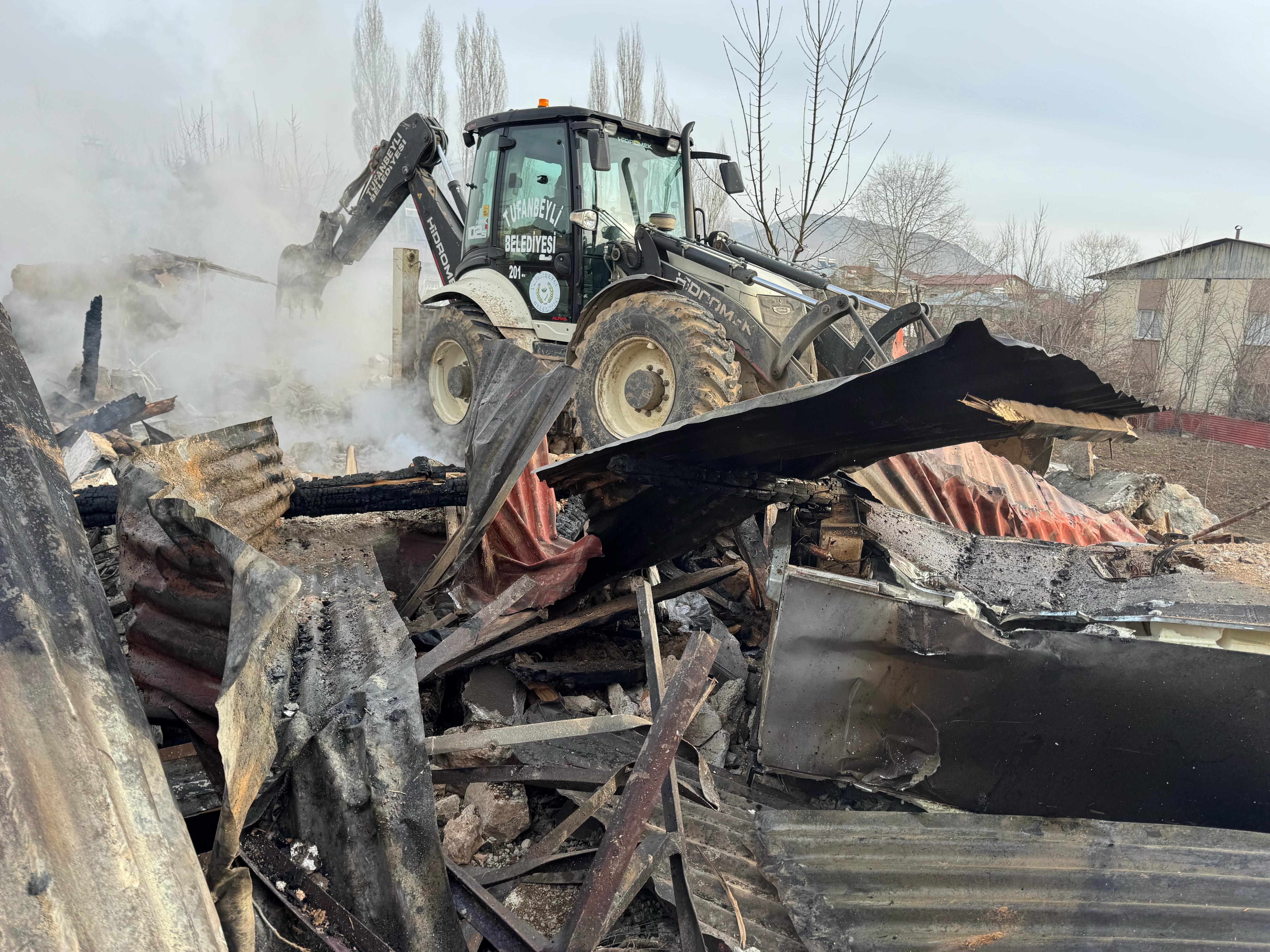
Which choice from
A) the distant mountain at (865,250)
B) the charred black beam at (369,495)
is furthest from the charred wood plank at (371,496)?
the distant mountain at (865,250)

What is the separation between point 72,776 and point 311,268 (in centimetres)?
1017

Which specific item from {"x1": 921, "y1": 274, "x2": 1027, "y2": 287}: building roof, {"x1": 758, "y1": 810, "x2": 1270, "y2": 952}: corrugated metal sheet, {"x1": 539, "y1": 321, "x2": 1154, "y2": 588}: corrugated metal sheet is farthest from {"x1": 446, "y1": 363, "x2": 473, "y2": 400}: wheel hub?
{"x1": 921, "y1": 274, "x2": 1027, "y2": 287}: building roof

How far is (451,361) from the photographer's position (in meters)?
7.74

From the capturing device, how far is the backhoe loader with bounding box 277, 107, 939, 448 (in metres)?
5.38

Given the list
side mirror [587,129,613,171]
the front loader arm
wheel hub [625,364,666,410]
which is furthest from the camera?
the front loader arm

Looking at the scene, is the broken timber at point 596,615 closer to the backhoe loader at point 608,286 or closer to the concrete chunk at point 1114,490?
the backhoe loader at point 608,286

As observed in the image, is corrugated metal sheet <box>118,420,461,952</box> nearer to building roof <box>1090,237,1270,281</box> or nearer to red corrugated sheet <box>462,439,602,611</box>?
red corrugated sheet <box>462,439,602,611</box>

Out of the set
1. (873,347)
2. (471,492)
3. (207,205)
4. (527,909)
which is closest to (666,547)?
(471,492)

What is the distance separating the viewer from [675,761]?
2.90 metres

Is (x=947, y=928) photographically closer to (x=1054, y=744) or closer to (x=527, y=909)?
(x=1054, y=744)

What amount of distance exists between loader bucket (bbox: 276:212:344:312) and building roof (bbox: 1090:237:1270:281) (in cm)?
2090

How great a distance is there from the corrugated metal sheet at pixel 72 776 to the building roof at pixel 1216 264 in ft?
83.5

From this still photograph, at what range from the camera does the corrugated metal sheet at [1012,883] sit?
2275 millimetres

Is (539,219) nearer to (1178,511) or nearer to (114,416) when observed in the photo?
(114,416)
